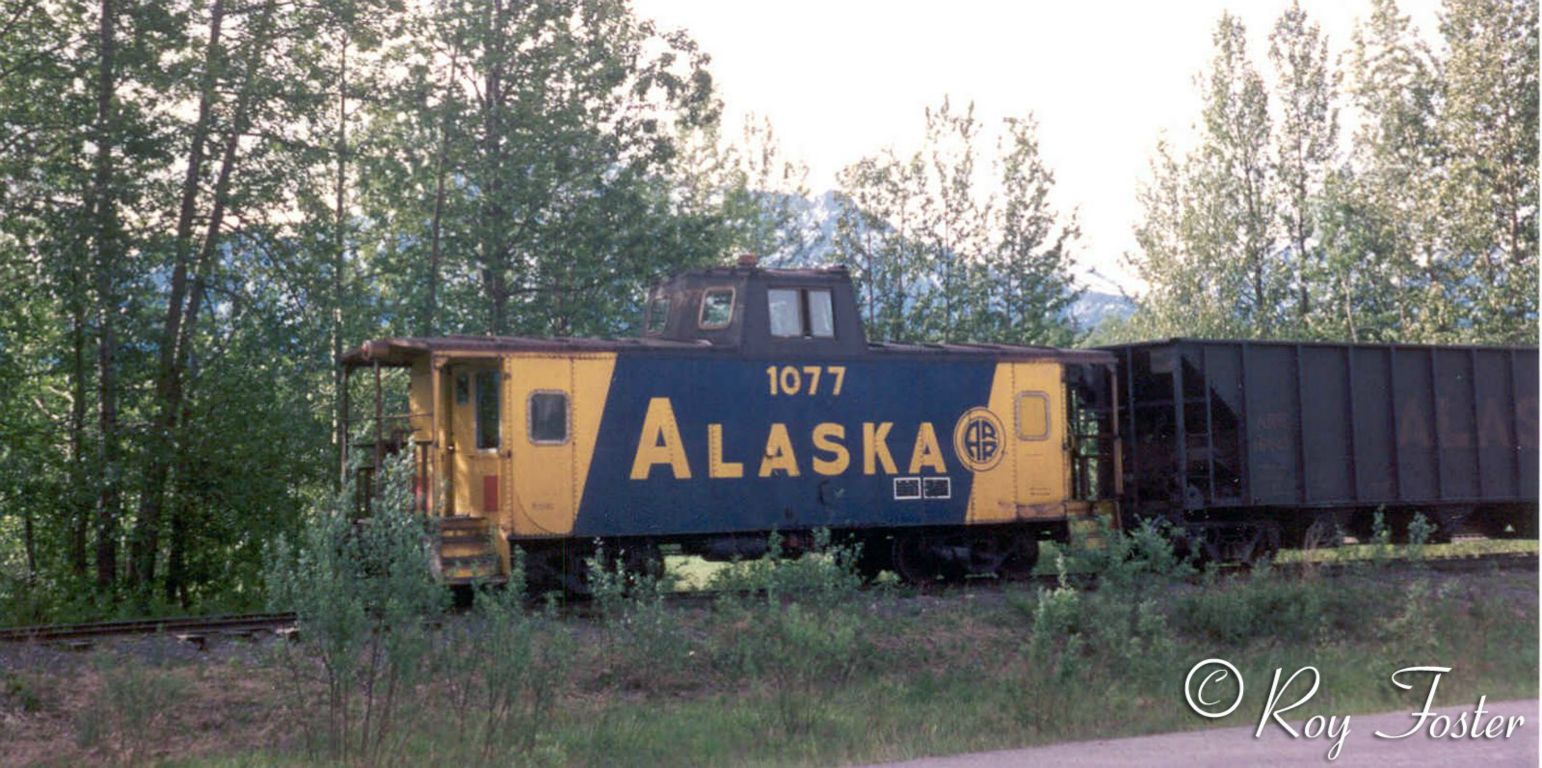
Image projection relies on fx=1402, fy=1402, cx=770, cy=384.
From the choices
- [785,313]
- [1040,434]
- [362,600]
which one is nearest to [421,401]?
[785,313]

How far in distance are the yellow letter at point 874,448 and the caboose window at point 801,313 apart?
4.23 ft

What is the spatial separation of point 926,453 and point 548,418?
4.90 meters

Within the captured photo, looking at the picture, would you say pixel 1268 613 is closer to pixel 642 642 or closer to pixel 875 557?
pixel 875 557

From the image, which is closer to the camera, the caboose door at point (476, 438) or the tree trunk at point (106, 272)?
the caboose door at point (476, 438)

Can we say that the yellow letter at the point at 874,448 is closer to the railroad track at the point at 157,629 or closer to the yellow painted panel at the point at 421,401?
the yellow painted panel at the point at 421,401

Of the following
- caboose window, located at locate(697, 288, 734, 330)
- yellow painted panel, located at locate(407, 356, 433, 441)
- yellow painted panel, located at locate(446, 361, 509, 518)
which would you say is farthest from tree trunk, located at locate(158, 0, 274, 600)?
caboose window, located at locate(697, 288, 734, 330)

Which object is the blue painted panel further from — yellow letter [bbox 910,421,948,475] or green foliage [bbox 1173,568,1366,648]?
green foliage [bbox 1173,568,1366,648]

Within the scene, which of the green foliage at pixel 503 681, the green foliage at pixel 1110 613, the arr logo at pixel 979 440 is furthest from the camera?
the arr logo at pixel 979 440

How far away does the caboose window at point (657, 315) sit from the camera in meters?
18.6

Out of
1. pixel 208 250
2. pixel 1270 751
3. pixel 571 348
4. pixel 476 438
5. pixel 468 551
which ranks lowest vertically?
pixel 1270 751

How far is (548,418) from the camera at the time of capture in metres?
15.7

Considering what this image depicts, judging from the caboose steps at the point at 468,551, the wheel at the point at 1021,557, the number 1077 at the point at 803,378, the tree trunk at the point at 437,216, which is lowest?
the wheel at the point at 1021,557

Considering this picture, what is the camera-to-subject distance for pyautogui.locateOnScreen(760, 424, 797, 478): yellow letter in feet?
55.3

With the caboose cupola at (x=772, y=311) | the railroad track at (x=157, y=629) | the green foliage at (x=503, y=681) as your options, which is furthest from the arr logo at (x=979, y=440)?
the railroad track at (x=157, y=629)
